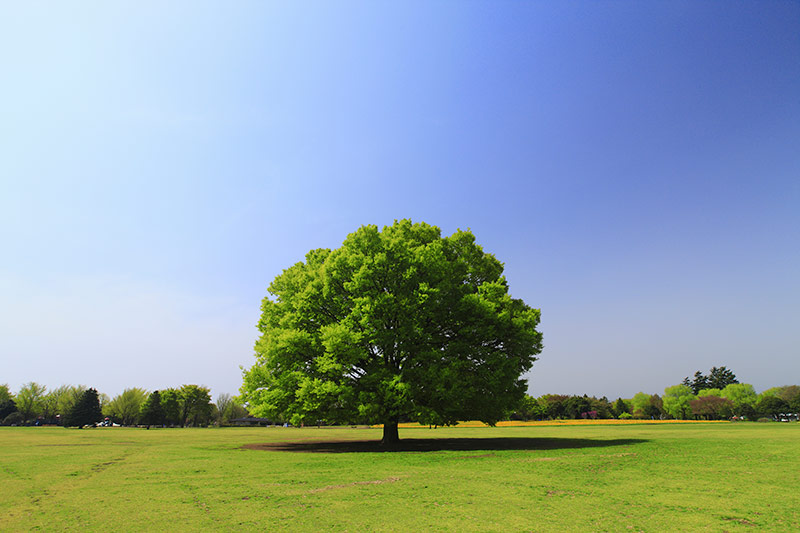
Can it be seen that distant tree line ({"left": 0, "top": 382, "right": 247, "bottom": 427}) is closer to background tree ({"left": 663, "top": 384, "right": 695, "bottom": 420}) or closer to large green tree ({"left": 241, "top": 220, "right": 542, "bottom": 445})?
large green tree ({"left": 241, "top": 220, "right": 542, "bottom": 445})

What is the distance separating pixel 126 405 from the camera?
374ft

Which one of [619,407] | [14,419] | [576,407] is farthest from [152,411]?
[619,407]

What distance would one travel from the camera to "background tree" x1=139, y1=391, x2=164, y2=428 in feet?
329

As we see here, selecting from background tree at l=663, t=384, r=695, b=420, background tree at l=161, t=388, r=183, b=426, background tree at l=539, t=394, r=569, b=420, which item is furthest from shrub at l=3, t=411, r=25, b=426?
background tree at l=663, t=384, r=695, b=420

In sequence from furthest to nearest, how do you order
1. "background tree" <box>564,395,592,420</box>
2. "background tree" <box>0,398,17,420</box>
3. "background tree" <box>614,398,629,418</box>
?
"background tree" <box>614,398,629,418</box>
"background tree" <box>564,395,592,420</box>
"background tree" <box>0,398,17,420</box>

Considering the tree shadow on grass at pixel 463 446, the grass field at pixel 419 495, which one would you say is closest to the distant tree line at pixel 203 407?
the tree shadow on grass at pixel 463 446

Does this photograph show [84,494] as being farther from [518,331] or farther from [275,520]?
[518,331]

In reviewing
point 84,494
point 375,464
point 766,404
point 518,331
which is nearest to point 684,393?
point 766,404

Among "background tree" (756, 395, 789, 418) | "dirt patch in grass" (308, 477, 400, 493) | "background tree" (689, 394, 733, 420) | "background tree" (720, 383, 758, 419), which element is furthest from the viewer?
"background tree" (720, 383, 758, 419)

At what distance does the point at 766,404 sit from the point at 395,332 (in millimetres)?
134651

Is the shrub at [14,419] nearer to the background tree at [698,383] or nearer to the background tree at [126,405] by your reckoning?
the background tree at [126,405]

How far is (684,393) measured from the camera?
149 m

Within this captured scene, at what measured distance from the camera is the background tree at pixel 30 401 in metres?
104

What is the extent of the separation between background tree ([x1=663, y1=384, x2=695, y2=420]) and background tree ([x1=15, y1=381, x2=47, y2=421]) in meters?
190
